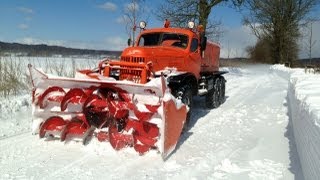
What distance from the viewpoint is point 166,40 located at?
8398 mm

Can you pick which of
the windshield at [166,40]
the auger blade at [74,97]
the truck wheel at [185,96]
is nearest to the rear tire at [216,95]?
the windshield at [166,40]

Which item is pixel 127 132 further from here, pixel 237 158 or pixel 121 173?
pixel 237 158

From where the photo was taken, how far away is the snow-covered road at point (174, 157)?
4.70 metres

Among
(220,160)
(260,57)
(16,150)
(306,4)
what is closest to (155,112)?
(220,160)

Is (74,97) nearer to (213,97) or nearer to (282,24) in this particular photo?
(213,97)

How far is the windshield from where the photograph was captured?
27.3 ft

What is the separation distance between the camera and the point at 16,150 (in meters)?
5.46

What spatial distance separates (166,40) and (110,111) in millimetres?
→ 3058

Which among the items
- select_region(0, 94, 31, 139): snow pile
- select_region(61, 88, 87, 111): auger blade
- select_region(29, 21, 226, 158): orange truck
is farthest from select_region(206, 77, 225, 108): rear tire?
select_region(61, 88, 87, 111): auger blade

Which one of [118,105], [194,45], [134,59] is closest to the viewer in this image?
[118,105]

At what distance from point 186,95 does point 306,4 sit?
1251 inches

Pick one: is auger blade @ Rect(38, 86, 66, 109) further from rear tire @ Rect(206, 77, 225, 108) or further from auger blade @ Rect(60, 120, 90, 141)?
rear tire @ Rect(206, 77, 225, 108)

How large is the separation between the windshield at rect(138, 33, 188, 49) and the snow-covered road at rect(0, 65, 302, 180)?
178 centimetres

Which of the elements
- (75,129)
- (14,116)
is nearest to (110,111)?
(75,129)
